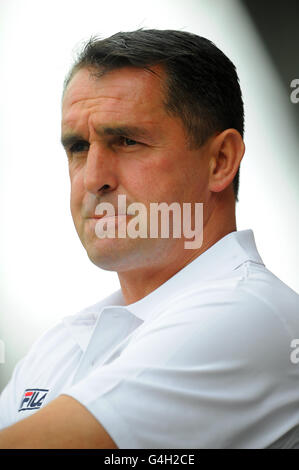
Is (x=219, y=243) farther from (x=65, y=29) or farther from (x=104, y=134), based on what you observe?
(x=65, y=29)

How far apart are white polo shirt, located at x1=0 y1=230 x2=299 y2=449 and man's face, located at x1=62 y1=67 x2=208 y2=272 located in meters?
0.14

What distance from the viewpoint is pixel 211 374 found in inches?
33.2

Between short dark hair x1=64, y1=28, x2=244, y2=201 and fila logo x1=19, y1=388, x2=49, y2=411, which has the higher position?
short dark hair x1=64, y1=28, x2=244, y2=201

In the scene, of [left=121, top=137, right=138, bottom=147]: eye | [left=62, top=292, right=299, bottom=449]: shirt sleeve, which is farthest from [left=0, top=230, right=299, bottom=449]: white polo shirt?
[left=121, top=137, right=138, bottom=147]: eye

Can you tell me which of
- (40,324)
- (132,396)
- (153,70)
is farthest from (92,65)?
(40,324)

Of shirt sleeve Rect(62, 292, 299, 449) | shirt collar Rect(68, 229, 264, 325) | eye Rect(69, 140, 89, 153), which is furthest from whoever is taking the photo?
eye Rect(69, 140, 89, 153)

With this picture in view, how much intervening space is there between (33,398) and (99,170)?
406 mm

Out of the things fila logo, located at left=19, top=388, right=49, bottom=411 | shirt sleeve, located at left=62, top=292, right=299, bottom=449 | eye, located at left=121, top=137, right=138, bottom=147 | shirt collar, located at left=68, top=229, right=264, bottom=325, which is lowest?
fila logo, located at left=19, top=388, right=49, bottom=411

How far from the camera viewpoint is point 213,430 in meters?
0.83

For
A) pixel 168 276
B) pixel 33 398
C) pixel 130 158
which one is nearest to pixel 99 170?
pixel 130 158

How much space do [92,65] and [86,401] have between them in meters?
0.65

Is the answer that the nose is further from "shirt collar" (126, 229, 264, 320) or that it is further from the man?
"shirt collar" (126, 229, 264, 320)

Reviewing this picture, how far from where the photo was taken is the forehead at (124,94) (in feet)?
3.76

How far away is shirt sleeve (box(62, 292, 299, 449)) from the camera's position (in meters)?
0.80
